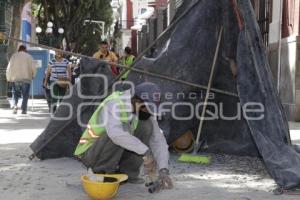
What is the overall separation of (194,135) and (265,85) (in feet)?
5.94

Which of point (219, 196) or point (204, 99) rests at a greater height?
point (204, 99)

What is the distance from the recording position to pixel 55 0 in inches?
1246

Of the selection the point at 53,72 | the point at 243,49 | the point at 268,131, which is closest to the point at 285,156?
the point at 268,131

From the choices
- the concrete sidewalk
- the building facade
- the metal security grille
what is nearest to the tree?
the metal security grille

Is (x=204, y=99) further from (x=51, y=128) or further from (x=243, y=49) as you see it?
(x=51, y=128)

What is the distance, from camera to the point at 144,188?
5.83m

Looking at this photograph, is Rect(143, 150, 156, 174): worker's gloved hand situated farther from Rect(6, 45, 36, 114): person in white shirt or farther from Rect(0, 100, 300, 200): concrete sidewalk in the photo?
Rect(6, 45, 36, 114): person in white shirt

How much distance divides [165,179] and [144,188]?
49 cm

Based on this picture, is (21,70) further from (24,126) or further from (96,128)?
(96,128)

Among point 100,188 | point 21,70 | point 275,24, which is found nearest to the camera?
point 100,188

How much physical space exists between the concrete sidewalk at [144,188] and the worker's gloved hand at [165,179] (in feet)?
0.23

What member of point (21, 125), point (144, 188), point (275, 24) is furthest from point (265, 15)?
point (144, 188)

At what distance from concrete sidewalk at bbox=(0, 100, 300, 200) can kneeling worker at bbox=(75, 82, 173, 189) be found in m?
0.31

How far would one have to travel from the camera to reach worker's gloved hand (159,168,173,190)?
530cm
